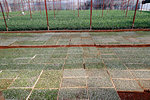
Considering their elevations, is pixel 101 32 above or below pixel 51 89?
above

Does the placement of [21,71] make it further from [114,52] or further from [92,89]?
[114,52]

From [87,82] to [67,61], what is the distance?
44.4 inches

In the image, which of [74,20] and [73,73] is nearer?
[73,73]

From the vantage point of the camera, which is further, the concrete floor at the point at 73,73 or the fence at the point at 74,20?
the fence at the point at 74,20

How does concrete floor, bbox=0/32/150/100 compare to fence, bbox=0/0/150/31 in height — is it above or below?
below

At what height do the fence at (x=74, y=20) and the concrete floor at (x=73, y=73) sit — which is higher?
the fence at (x=74, y=20)

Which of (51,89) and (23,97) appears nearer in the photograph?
(23,97)

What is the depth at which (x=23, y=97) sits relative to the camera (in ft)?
6.99

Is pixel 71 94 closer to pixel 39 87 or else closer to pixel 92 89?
pixel 92 89

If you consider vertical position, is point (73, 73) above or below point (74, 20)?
below

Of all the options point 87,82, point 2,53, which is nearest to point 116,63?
point 87,82

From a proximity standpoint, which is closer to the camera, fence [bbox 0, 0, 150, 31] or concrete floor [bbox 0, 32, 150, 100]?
concrete floor [bbox 0, 32, 150, 100]

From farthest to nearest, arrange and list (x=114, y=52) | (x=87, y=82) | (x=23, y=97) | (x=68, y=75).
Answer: (x=114, y=52) → (x=68, y=75) → (x=87, y=82) → (x=23, y=97)

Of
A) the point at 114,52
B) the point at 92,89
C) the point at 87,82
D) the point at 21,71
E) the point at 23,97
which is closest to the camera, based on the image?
the point at 23,97
